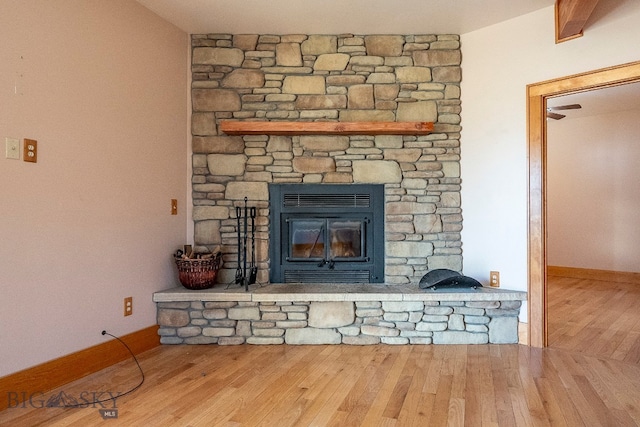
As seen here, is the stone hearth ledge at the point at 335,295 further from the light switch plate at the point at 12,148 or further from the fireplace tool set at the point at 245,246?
the light switch plate at the point at 12,148

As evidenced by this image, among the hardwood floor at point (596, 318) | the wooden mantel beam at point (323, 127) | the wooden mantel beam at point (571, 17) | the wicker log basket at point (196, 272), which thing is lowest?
the hardwood floor at point (596, 318)

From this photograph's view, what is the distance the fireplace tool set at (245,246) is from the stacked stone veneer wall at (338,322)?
335 millimetres

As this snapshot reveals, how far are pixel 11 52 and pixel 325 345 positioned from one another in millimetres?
2630

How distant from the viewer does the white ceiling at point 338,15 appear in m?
2.83

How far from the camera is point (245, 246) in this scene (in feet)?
10.5

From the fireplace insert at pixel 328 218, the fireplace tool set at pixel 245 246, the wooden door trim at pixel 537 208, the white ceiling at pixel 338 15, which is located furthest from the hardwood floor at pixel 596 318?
the white ceiling at pixel 338 15

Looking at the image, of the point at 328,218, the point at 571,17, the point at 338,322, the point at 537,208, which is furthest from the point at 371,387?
the point at 571,17

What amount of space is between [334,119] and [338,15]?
0.79m

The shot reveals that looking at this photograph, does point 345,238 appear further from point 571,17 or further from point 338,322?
point 571,17

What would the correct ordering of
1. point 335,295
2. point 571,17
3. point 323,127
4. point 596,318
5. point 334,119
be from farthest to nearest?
point 596,318 < point 334,119 < point 323,127 < point 335,295 < point 571,17

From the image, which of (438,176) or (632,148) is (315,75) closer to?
(438,176)

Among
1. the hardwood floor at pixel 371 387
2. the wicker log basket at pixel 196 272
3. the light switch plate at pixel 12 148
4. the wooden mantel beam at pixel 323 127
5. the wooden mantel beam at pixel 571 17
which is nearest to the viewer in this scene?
the hardwood floor at pixel 371 387

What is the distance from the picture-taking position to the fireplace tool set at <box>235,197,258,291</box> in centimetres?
318

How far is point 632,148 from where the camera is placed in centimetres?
539
